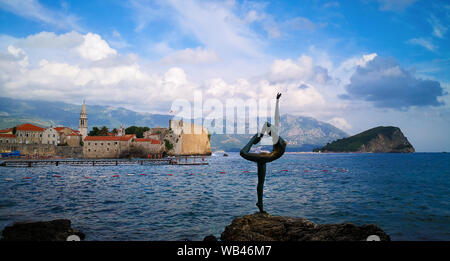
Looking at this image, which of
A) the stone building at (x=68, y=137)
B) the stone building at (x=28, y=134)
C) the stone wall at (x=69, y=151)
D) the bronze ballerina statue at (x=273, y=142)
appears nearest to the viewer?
the bronze ballerina statue at (x=273, y=142)

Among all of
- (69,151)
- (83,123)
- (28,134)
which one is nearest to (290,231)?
(69,151)

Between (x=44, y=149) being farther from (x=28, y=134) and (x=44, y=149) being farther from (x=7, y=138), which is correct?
(x=7, y=138)

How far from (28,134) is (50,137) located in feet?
21.8

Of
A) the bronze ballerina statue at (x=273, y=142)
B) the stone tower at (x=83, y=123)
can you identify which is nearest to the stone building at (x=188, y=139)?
the stone tower at (x=83, y=123)

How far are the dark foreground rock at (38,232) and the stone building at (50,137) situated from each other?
110 metres

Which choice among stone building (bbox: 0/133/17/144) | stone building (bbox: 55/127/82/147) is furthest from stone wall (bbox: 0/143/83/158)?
stone building (bbox: 55/127/82/147)

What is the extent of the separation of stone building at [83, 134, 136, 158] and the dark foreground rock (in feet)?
313

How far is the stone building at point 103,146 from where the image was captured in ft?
335

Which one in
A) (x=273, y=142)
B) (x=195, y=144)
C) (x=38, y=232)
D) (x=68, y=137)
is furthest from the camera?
(x=195, y=144)

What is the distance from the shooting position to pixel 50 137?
10844 centimetres

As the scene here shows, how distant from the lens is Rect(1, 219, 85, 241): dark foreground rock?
11094 mm

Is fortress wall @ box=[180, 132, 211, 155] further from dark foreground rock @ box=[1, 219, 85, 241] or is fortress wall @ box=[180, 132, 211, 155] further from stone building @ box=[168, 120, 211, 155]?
dark foreground rock @ box=[1, 219, 85, 241]

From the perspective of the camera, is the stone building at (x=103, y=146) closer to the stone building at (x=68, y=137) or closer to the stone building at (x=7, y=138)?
the stone building at (x=68, y=137)

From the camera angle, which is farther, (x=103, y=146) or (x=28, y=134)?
(x=28, y=134)
